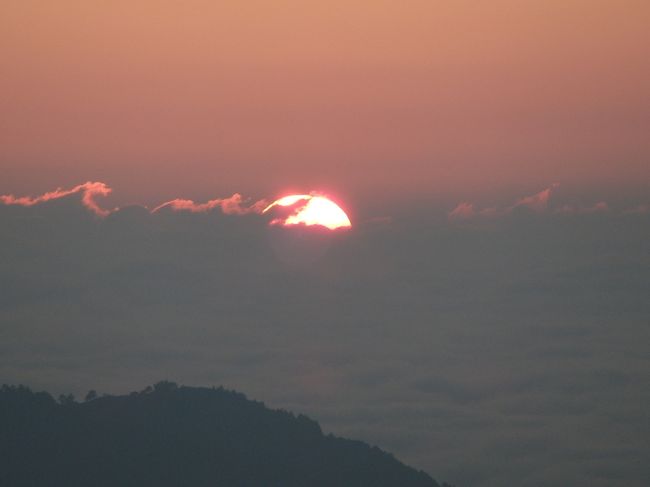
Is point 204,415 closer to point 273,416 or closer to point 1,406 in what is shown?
point 273,416

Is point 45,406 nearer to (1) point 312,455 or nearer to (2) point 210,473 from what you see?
(2) point 210,473

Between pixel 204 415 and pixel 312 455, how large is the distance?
60.6ft

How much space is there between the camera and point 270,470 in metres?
158

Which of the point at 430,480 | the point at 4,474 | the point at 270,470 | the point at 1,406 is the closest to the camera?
the point at 4,474

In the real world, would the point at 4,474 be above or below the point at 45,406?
below

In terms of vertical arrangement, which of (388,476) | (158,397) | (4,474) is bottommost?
(4,474)

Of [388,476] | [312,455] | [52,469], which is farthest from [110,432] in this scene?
[388,476]

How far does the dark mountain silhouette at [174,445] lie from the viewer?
136 m

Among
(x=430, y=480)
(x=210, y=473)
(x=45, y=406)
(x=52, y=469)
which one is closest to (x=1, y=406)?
(x=45, y=406)

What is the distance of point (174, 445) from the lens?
515ft

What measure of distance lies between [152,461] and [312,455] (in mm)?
29435

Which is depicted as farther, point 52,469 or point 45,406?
point 45,406

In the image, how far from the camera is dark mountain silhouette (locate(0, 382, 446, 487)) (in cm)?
13638

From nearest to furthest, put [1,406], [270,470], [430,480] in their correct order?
[1,406] < [270,470] < [430,480]
